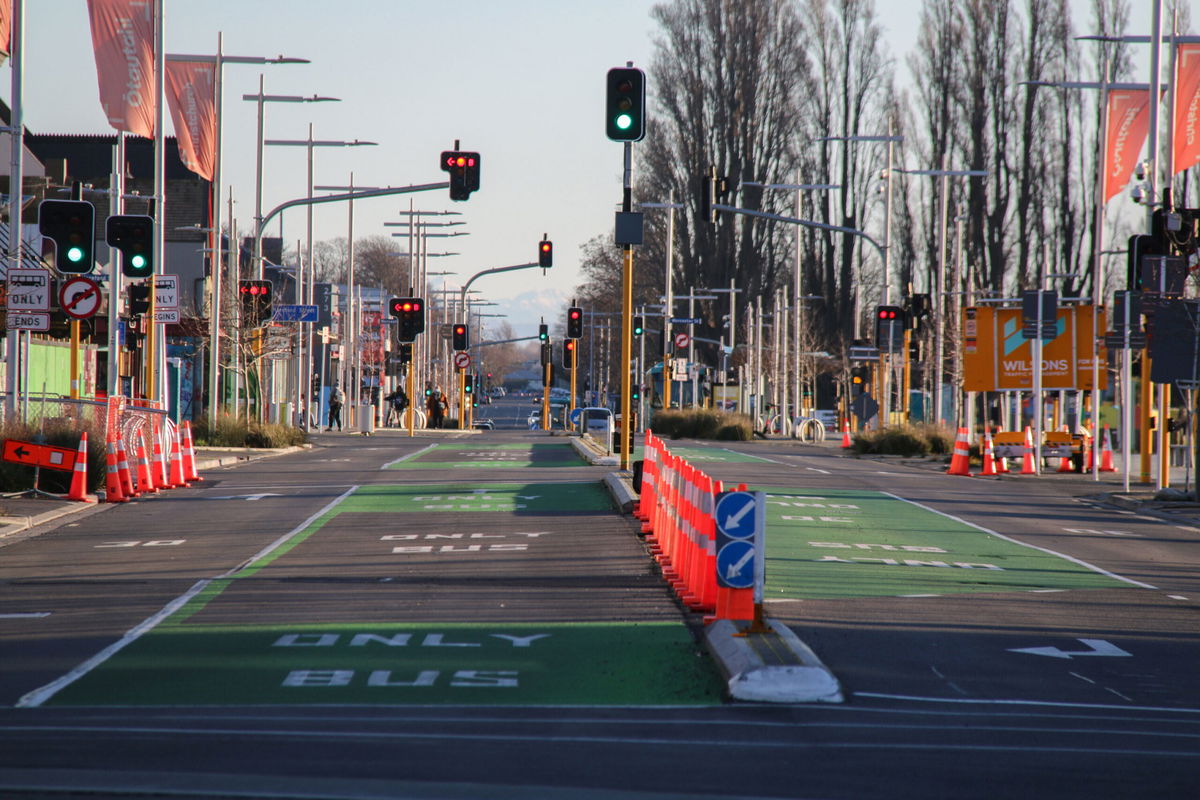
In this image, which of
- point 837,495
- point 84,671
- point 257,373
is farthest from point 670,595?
point 257,373

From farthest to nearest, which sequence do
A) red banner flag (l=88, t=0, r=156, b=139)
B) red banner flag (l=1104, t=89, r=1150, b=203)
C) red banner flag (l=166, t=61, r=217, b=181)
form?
red banner flag (l=1104, t=89, r=1150, b=203) < red banner flag (l=166, t=61, r=217, b=181) < red banner flag (l=88, t=0, r=156, b=139)

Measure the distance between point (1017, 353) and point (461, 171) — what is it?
15.8m

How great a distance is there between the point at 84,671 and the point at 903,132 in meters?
65.3

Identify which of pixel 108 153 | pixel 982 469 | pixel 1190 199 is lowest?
pixel 982 469

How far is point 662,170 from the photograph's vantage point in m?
79.0

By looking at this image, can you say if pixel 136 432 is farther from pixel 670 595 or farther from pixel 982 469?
pixel 982 469

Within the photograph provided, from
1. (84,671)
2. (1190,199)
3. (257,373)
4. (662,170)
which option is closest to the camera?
(84,671)

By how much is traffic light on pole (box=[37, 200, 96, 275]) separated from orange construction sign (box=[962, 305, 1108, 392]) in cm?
2316

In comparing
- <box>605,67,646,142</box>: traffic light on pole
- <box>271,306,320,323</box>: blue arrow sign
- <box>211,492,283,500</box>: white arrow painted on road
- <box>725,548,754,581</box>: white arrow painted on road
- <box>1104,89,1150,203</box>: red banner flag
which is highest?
<box>1104,89,1150,203</box>: red banner flag

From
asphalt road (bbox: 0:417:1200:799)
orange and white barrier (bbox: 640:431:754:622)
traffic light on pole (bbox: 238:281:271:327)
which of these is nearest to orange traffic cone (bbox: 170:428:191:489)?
asphalt road (bbox: 0:417:1200:799)

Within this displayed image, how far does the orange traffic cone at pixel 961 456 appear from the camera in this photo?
3653 centimetres

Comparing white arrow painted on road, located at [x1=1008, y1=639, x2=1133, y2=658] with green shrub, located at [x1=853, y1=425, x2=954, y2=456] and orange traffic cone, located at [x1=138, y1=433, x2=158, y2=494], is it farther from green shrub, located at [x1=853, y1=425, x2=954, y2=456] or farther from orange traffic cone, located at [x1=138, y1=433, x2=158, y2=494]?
green shrub, located at [x1=853, y1=425, x2=954, y2=456]

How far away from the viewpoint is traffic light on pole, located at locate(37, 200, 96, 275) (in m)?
24.4

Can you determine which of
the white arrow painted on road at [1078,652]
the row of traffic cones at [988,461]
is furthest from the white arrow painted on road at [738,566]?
the row of traffic cones at [988,461]
